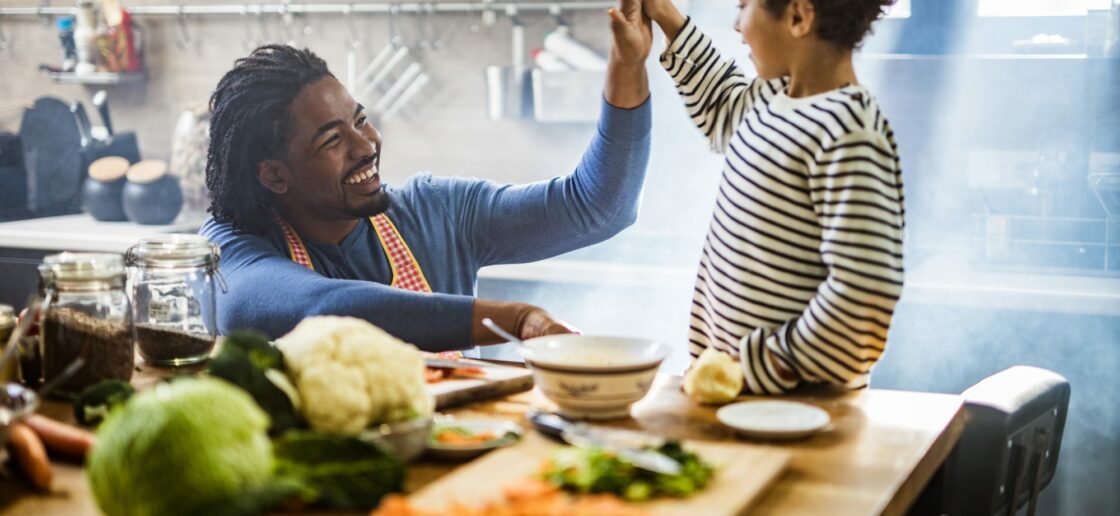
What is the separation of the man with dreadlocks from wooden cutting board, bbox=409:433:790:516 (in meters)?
0.70

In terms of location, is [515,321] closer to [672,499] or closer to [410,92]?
[672,499]

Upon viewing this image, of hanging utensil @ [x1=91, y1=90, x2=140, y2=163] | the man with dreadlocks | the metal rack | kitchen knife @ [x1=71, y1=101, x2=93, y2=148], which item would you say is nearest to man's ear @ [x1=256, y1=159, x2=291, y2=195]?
the man with dreadlocks

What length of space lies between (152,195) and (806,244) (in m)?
2.70

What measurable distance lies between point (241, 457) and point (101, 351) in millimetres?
487

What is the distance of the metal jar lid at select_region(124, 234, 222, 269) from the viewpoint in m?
1.38

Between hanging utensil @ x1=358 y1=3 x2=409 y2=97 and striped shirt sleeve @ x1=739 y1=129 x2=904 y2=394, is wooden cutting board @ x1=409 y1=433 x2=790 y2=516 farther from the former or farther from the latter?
hanging utensil @ x1=358 y1=3 x2=409 y2=97

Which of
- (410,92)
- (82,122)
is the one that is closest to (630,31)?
(410,92)

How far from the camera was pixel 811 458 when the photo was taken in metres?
1.00

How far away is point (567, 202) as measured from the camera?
1.89m

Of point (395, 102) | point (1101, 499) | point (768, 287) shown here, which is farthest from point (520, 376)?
point (395, 102)

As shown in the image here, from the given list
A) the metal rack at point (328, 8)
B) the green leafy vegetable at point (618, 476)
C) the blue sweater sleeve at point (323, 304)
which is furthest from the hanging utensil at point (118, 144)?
the green leafy vegetable at point (618, 476)

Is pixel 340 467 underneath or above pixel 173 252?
underneath

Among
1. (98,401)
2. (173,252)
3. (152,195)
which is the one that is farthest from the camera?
(152,195)

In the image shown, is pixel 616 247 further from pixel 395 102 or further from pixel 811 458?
pixel 811 458
